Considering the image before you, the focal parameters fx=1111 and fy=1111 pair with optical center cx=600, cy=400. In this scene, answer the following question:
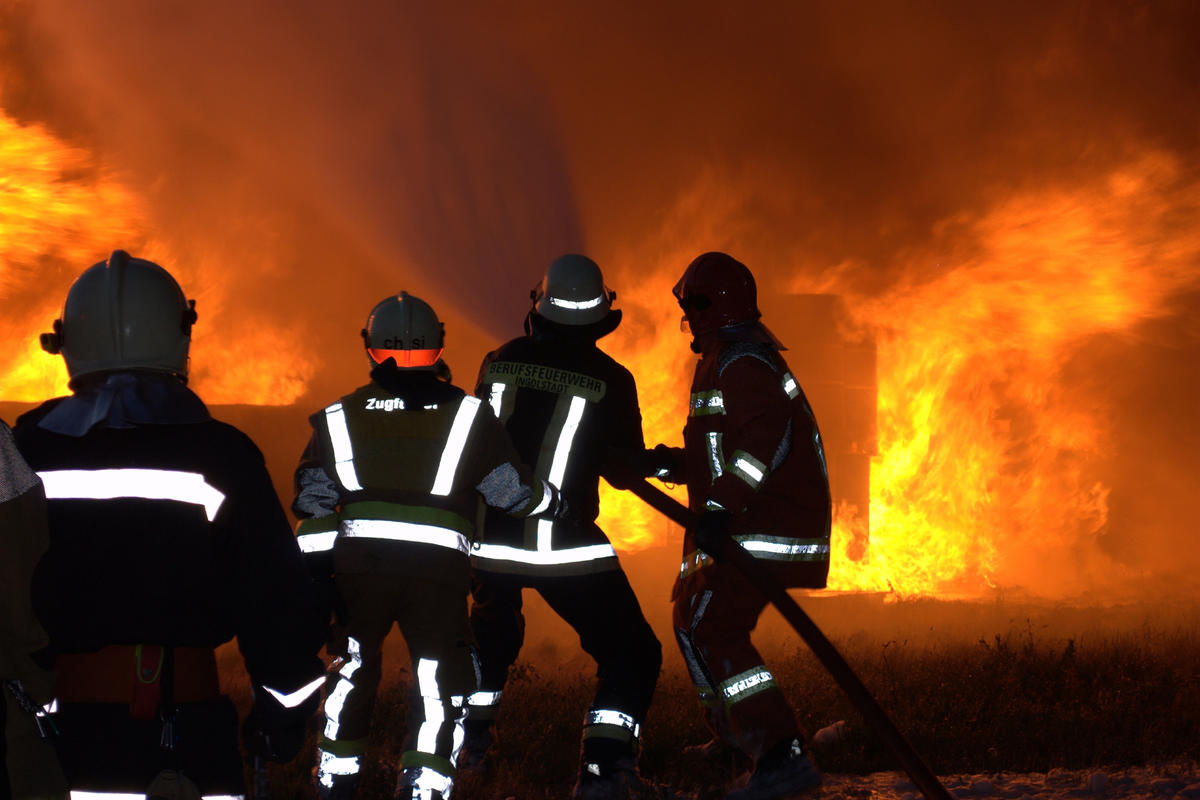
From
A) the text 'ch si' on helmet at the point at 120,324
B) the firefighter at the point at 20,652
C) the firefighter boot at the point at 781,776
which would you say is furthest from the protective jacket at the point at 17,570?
the firefighter boot at the point at 781,776

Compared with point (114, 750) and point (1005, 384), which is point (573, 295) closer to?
point (114, 750)

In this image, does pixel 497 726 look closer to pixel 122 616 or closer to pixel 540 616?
pixel 122 616

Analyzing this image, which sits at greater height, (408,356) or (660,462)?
(408,356)

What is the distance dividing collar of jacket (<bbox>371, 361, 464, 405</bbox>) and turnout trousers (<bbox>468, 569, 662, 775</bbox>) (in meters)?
1.02

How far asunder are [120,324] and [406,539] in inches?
71.3

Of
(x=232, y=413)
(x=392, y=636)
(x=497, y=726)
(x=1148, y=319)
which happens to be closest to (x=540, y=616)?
(x=392, y=636)

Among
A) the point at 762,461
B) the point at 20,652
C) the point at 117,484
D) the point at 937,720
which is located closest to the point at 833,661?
the point at 762,461

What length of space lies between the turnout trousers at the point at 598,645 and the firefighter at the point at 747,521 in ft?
0.73

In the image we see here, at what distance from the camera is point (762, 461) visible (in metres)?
4.62

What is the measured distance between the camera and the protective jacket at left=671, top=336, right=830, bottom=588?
4.64 metres

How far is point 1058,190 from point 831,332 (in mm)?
4800

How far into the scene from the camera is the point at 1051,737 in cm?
554

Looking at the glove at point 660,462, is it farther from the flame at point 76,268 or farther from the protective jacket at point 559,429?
the flame at point 76,268

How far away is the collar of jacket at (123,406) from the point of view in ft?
7.23
